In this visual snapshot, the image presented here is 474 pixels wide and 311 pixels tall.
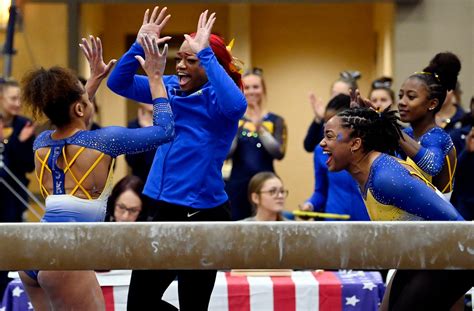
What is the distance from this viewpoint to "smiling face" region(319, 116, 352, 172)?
456 cm

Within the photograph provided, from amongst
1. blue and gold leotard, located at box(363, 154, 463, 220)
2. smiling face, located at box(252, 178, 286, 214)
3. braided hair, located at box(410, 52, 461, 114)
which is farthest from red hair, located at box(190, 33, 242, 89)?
smiling face, located at box(252, 178, 286, 214)

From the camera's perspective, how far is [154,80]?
4.63 meters

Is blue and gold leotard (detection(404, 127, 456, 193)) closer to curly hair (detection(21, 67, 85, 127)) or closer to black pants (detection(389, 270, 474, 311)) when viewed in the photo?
black pants (detection(389, 270, 474, 311))

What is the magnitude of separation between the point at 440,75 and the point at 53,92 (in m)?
2.18

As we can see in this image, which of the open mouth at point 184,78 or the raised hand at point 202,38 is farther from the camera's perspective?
the open mouth at point 184,78

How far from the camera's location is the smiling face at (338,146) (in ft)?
15.0

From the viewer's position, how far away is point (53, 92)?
4422 mm

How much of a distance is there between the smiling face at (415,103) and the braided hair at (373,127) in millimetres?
759

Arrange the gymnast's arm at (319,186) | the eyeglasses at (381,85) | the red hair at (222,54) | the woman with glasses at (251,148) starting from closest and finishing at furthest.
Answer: the red hair at (222,54) → the gymnast's arm at (319,186) → the eyeglasses at (381,85) → the woman with glasses at (251,148)

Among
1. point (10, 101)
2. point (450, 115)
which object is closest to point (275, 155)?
point (450, 115)

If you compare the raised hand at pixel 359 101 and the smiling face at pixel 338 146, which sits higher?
the raised hand at pixel 359 101

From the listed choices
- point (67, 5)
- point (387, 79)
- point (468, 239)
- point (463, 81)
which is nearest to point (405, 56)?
point (463, 81)

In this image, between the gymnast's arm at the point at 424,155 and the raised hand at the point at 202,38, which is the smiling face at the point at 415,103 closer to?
the gymnast's arm at the point at 424,155

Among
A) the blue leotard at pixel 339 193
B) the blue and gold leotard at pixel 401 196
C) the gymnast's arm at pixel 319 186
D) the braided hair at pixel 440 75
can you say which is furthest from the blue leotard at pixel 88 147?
the gymnast's arm at pixel 319 186
